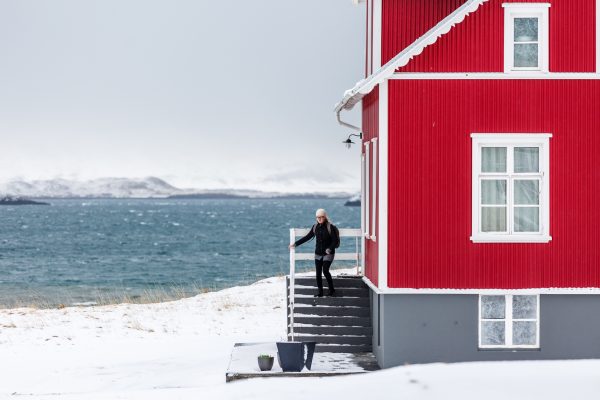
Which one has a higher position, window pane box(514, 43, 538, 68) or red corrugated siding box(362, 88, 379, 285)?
window pane box(514, 43, 538, 68)

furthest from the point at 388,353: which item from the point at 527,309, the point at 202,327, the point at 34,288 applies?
the point at 34,288

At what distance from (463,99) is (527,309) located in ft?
14.0

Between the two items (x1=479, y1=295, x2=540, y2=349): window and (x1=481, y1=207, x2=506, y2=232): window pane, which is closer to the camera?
(x1=481, y1=207, x2=506, y2=232): window pane

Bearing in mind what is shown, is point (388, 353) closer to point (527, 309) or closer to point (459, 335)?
point (459, 335)

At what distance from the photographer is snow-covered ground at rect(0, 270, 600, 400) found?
1038 cm

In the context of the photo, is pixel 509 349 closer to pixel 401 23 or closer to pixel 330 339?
pixel 330 339

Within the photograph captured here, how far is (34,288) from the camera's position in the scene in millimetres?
70500

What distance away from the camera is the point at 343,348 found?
22484 millimetres

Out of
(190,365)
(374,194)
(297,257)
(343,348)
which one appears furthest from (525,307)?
(190,365)

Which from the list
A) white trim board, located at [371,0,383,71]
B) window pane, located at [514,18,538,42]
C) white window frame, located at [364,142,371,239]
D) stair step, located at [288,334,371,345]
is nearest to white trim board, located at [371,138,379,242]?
white window frame, located at [364,142,371,239]

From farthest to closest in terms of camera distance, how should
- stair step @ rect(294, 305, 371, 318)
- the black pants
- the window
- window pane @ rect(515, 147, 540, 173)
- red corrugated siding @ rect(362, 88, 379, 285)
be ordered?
stair step @ rect(294, 305, 371, 318), the black pants, red corrugated siding @ rect(362, 88, 379, 285), the window, window pane @ rect(515, 147, 540, 173)

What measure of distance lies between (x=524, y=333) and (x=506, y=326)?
376 mm

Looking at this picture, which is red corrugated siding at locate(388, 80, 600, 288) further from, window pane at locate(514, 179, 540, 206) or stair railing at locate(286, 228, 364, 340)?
stair railing at locate(286, 228, 364, 340)

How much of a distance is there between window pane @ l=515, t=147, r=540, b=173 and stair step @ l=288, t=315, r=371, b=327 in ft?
17.0
